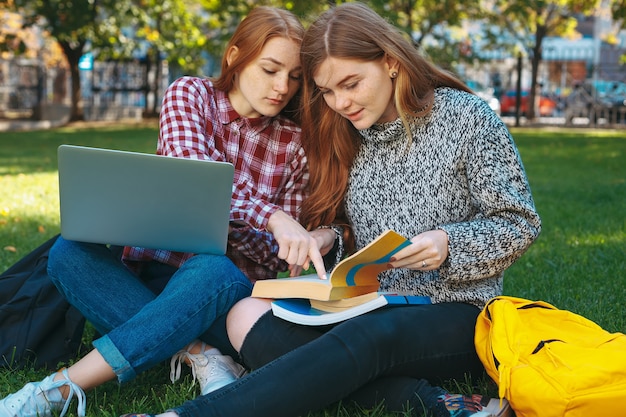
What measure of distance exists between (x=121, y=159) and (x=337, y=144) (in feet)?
2.55

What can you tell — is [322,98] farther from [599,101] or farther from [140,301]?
[599,101]

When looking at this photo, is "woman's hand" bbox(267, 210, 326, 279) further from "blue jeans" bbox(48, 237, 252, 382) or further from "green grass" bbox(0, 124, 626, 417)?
"green grass" bbox(0, 124, 626, 417)

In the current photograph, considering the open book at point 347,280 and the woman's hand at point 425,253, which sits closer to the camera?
the open book at point 347,280

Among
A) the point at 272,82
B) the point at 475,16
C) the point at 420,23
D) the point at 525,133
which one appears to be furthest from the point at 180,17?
the point at 272,82

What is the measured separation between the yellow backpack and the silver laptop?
0.81m

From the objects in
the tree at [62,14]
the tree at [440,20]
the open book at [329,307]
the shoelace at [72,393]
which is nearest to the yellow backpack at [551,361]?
the open book at [329,307]

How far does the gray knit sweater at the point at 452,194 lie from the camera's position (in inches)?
92.7

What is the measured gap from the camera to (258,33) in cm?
271

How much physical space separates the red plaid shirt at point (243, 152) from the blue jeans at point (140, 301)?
0.25 meters

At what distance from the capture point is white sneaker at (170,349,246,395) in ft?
7.79

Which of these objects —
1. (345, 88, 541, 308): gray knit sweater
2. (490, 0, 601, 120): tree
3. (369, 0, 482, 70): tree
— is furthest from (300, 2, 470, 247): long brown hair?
(490, 0, 601, 120): tree

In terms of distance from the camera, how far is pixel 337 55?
2508 mm

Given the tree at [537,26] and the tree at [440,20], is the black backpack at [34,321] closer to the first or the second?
the tree at [440,20]

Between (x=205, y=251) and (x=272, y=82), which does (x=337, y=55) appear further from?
(x=205, y=251)
